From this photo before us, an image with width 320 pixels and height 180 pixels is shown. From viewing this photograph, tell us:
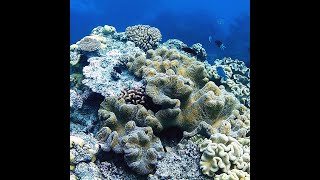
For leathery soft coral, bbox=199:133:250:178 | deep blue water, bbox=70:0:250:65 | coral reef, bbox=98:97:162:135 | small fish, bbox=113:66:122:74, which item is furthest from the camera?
deep blue water, bbox=70:0:250:65

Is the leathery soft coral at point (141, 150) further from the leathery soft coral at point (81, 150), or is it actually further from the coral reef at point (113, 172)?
the leathery soft coral at point (81, 150)

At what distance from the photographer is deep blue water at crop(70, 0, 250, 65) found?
20809 millimetres

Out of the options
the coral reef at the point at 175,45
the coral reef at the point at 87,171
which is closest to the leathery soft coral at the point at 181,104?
the coral reef at the point at 87,171

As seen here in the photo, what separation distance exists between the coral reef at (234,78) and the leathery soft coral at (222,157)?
264 centimetres

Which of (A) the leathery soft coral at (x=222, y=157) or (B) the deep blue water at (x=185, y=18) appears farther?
(B) the deep blue water at (x=185, y=18)

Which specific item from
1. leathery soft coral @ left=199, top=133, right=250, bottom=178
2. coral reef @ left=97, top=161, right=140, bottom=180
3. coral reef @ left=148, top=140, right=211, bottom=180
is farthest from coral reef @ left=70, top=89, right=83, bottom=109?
leathery soft coral @ left=199, top=133, right=250, bottom=178

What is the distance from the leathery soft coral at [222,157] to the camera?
3574 mm

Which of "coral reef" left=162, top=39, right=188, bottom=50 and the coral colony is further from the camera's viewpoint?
"coral reef" left=162, top=39, right=188, bottom=50

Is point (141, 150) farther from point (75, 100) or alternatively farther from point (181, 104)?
point (75, 100)

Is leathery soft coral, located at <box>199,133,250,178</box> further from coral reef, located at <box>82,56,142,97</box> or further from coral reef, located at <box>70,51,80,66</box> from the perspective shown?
coral reef, located at <box>70,51,80,66</box>

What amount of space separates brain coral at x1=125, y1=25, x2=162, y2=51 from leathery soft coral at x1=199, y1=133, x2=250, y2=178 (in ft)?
12.7

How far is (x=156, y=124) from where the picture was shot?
4.13 m
